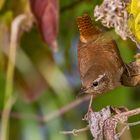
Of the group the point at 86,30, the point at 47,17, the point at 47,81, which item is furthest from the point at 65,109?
the point at 86,30

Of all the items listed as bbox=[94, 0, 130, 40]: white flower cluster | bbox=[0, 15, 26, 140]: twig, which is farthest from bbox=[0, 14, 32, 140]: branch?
bbox=[94, 0, 130, 40]: white flower cluster

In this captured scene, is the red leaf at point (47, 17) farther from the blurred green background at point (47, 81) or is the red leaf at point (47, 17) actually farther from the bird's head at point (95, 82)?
the bird's head at point (95, 82)

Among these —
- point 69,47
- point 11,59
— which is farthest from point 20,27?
point 69,47

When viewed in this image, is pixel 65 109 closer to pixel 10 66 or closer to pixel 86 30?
pixel 10 66

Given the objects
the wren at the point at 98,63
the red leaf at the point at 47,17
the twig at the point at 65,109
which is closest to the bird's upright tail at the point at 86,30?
the wren at the point at 98,63

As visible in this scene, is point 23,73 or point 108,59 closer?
point 108,59

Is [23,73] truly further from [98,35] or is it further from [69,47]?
[98,35]

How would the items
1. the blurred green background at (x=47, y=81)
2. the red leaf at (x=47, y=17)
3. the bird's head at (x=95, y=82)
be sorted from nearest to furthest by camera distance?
the bird's head at (x=95, y=82) → the red leaf at (x=47, y=17) → the blurred green background at (x=47, y=81)
